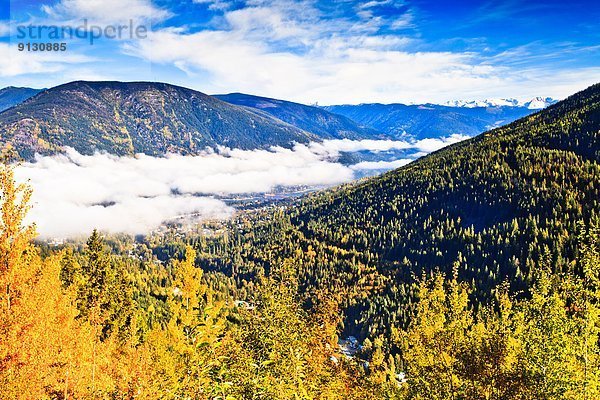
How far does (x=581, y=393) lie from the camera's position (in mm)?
20281

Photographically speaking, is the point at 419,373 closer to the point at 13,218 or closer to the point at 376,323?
the point at 13,218

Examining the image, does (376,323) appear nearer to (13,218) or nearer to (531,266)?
(531,266)


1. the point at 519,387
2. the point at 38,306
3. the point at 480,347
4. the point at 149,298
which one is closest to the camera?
the point at 519,387

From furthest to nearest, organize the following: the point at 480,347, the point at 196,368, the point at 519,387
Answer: the point at 480,347 < the point at 519,387 < the point at 196,368

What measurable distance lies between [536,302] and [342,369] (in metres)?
16.9

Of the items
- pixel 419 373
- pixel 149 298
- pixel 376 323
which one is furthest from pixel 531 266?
pixel 419 373

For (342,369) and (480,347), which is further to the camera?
(342,369)

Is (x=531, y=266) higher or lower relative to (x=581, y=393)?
lower

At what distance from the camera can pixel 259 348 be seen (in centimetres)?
2144

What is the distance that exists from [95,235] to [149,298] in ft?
378

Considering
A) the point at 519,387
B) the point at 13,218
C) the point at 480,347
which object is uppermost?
the point at 13,218

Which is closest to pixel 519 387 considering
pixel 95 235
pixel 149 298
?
pixel 95 235

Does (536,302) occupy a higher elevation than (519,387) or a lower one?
higher

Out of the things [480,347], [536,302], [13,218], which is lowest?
[480,347]
